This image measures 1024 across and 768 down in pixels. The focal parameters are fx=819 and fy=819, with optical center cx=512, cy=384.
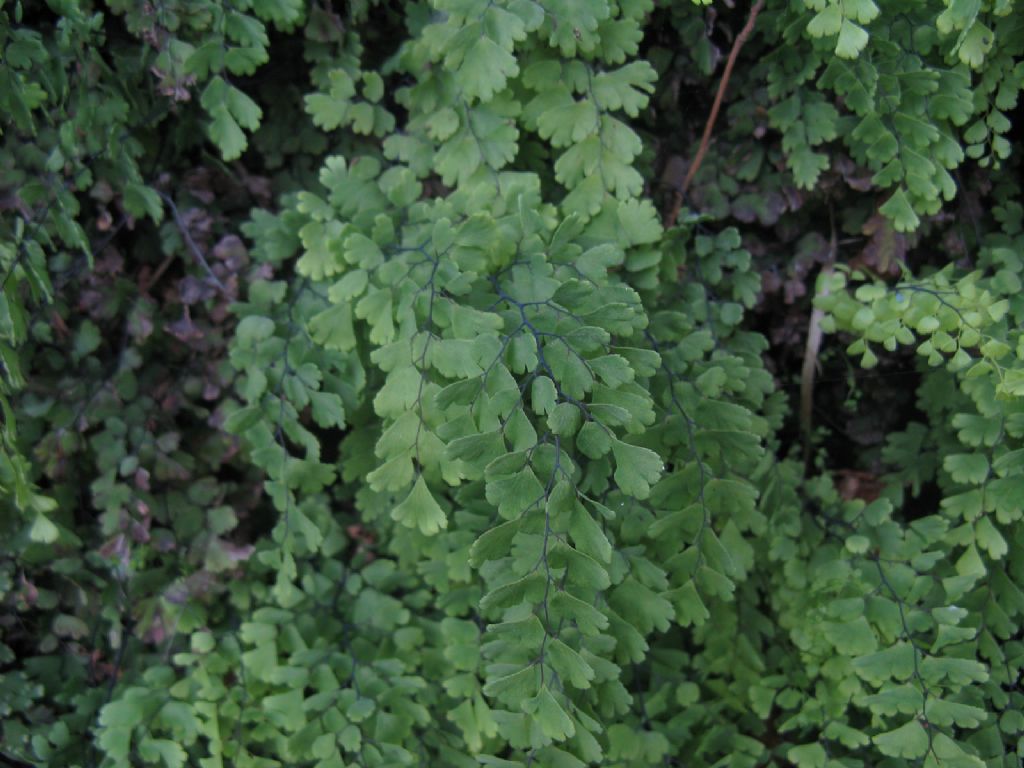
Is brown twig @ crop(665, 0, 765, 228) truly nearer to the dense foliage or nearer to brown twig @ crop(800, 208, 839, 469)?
the dense foliage

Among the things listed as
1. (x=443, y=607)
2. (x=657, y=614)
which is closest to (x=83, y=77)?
(x=443, y=607)

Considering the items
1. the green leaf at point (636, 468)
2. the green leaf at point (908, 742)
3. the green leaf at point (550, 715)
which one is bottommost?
the green leaf at point (550, 715)

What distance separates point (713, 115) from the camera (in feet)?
4.66

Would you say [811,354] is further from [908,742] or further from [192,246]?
[192,246]

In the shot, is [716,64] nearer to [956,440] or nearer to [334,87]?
[334,87]

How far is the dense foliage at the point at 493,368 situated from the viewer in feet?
3.84

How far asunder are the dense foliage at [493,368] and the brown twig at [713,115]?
12 millimetres

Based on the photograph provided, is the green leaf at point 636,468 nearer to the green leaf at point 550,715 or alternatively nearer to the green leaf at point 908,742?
the green leaf at point 550,715

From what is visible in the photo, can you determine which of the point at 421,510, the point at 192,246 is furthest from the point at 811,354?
the point at 192,246

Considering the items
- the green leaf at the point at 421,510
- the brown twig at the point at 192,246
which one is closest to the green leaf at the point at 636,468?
the green leaf at the point at 421,510

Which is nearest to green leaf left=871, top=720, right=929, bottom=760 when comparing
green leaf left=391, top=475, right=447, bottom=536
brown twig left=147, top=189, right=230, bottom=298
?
green leaf left=391, top=475, right=447, bottom=536

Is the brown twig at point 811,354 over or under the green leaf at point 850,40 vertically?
under

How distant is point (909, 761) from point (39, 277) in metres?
1.58

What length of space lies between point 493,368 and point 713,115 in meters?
0.71
